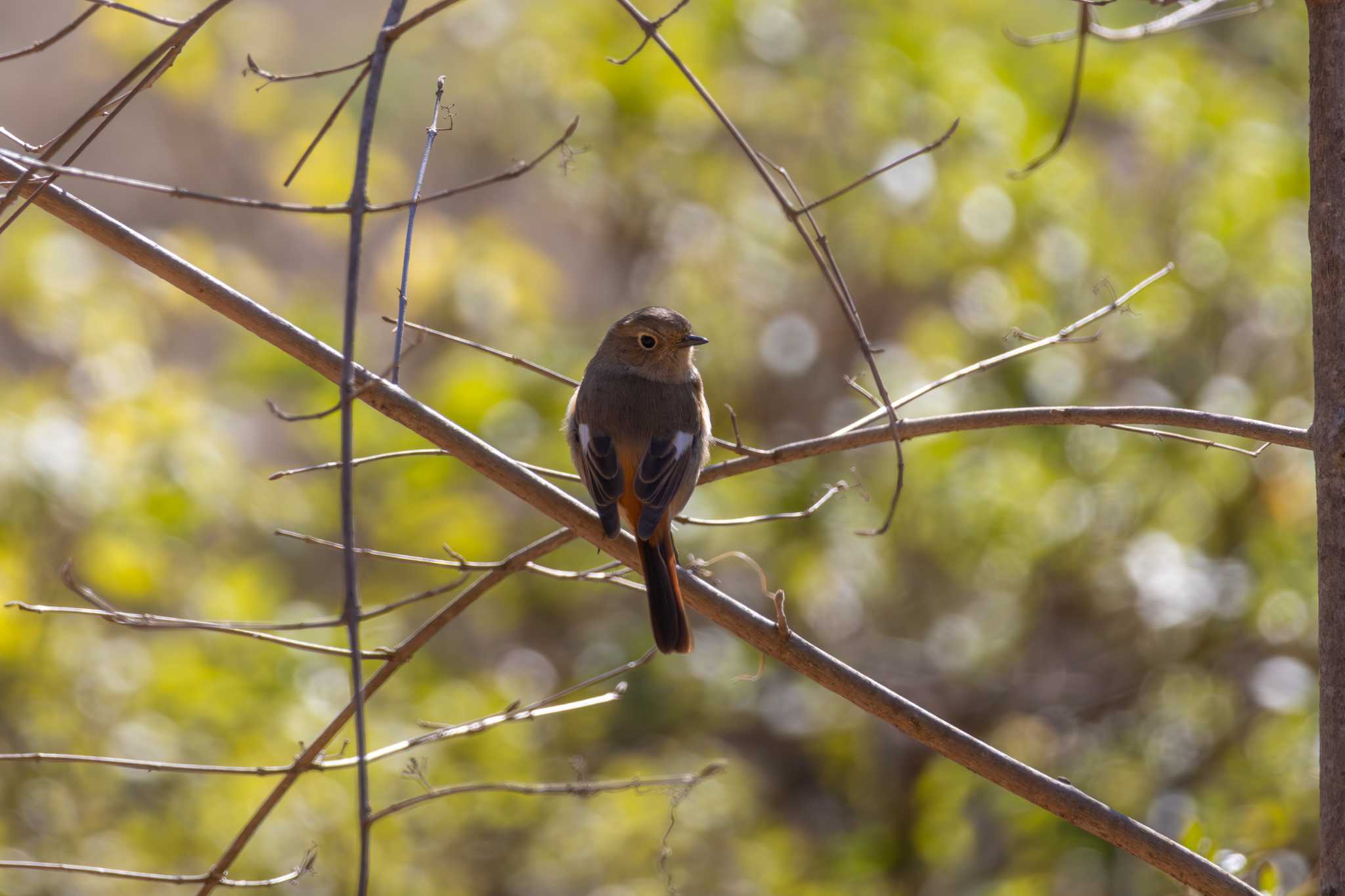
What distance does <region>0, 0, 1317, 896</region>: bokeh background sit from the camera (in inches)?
178

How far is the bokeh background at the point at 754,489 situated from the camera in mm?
4527

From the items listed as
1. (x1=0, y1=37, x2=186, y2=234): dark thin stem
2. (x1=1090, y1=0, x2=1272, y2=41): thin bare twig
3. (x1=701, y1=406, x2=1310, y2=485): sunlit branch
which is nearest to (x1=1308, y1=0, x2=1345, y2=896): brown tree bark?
(x1=701, y1=406, x2=1310, y2=485): sunlit branch

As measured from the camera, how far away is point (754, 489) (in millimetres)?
5727

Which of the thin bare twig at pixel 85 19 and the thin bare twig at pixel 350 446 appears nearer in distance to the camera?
the thin bare twig at pixel 350 446

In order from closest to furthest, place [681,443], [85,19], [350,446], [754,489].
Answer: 1. [350,446]
2. [85,19]
3. [681,443]
4. [754,489]

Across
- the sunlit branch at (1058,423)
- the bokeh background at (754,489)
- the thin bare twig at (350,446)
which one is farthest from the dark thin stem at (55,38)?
the bokeh background at (754,489)

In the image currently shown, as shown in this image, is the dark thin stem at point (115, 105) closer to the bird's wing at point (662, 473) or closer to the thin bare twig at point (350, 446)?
the thin bare twig at point (350, 446)

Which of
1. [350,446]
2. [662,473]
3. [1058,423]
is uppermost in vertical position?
[662,473]

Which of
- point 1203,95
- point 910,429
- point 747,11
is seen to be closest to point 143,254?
point 910,429

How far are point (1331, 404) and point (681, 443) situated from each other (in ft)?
6.63

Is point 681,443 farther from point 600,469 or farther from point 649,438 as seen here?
point 600,469

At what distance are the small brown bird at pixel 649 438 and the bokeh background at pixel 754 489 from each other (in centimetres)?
145

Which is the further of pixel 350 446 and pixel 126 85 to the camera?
pixel 126 85

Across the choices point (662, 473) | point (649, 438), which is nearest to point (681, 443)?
point (649, 438)
